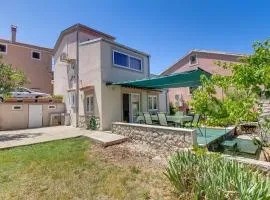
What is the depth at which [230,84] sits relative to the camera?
26.9 ft

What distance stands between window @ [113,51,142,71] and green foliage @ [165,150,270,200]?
1656 centimetres

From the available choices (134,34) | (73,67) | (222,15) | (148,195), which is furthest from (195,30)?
(148,195)

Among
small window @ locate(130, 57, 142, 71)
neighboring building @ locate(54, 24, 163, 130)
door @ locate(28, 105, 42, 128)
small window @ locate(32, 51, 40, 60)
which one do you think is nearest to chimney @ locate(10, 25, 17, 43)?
small window @ locate(32, 51, 40, 60)

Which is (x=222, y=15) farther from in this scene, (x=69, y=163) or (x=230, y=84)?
(x=69, y=163)

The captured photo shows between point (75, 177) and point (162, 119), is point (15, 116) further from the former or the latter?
point (75, 177)

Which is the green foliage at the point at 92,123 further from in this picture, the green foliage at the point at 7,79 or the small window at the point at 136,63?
the green foliage at the point at 7,79

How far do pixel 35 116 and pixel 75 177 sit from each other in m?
18.9

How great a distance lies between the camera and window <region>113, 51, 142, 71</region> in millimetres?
21828

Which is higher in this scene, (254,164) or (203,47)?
(203,47)

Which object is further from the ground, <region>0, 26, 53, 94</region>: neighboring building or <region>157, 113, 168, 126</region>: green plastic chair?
<region>0, 26, 53, 94</region>: neighboring building

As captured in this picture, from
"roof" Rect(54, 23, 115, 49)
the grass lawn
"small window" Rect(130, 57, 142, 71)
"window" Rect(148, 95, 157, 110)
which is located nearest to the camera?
the grass lawn

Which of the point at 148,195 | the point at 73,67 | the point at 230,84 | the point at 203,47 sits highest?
the point at 203,47

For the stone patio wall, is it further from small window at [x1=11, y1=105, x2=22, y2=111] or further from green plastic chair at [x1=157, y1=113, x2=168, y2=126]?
green plastic chair at [x1=157, y1=113, x2=168, y2=126]

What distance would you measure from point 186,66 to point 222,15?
56.4 ft
